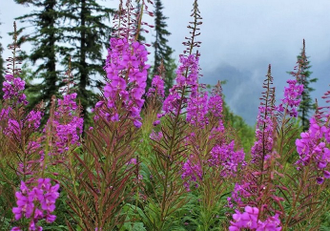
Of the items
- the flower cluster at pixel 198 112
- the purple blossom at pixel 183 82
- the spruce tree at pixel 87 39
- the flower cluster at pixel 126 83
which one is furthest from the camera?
the spruce tree at pixel 87 39

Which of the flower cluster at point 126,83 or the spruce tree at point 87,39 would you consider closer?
the flower cluster at point 126,83

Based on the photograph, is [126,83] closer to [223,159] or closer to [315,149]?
[315,149]

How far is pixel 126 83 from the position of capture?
2.28 metres

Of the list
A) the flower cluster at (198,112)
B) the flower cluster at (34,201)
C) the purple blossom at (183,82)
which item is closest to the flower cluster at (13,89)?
the purple blossom at (183,82)

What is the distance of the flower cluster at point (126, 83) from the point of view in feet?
7.22

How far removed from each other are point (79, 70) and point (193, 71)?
58.0 feet

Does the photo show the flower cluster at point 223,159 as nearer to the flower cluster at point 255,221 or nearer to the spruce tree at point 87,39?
the flower cluster at point 255,221

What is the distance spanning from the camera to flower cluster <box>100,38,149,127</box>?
7.22 ft

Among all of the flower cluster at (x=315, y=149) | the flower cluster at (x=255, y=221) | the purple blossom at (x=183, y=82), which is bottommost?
the flower cluster at (x=255, y=221)

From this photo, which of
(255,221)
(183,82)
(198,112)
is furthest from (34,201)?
(198,112)

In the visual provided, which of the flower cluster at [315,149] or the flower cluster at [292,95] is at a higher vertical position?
the flower cluster at [292,95]

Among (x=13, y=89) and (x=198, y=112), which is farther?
(x=198, y=112)

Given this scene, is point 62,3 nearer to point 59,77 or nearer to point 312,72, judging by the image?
point 59,77

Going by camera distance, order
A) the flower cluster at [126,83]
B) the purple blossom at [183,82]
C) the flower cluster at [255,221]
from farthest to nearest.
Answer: the purple blossom at [183,82] < the flower cluster at [126,83] < the flower cluster at [255,221]
